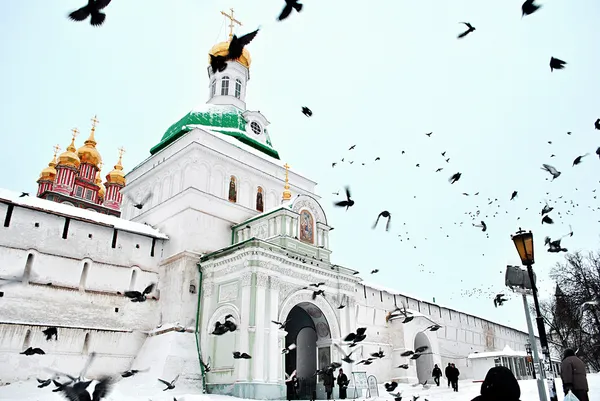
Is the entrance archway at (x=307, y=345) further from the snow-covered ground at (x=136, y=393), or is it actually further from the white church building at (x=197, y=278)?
the snow-covered ground at (x=136, y=393)

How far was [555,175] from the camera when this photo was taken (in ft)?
31.0

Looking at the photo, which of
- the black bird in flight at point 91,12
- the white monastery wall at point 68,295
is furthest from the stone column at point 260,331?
the black bird in flight at point 91,12

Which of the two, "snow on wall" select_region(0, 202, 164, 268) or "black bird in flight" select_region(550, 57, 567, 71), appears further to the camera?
"snow on wall" select_region(0, 202, 164, 268)

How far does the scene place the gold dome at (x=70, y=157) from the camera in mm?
35688

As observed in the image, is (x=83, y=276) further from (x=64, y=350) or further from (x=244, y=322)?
(x=244, y=322)

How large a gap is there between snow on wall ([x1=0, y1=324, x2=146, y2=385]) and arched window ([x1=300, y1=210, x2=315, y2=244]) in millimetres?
7749

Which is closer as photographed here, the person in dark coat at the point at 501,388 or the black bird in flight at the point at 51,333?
the person in dark coat at the point at 501,388

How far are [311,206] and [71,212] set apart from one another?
396 inches

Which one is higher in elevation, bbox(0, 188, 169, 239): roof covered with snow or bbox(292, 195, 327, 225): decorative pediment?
bbox(292, 195, 327, 225): decorative pediment

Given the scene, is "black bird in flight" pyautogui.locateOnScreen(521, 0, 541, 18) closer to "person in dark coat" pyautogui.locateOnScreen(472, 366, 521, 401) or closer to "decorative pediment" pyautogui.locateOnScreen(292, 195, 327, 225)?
"person in dark coat" pyautogui.locateOnScreen(472, 366, 521, 401)

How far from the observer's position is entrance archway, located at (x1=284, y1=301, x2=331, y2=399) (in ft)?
63.4

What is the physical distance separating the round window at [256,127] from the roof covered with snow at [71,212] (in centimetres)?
844

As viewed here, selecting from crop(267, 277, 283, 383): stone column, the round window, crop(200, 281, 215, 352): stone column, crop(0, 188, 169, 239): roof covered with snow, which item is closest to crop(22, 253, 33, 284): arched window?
crop(0, 188, 169, 239): roof covered with snow

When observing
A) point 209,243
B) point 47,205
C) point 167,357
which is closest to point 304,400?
point 167,357
